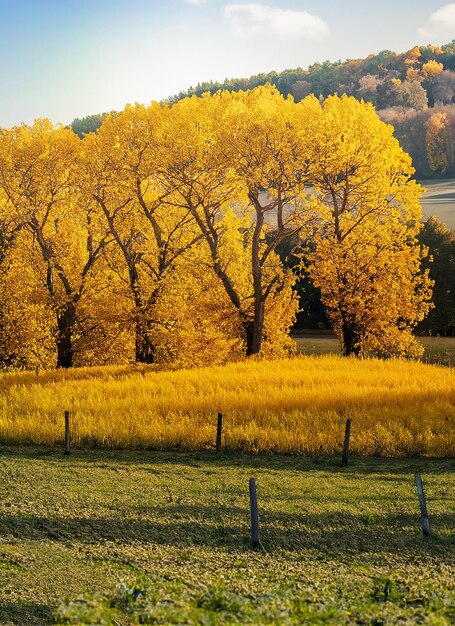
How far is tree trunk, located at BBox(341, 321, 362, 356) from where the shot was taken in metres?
A: 41.1

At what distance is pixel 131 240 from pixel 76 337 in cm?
742

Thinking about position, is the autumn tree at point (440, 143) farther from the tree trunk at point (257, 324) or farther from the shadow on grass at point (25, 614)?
the shadow on grass at point (25, 614)

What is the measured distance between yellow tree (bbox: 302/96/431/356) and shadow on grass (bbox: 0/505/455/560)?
2502 cm

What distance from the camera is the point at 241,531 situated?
46.1 feet

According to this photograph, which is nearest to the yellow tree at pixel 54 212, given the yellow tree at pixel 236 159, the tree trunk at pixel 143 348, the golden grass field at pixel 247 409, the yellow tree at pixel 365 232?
the tree trunk at pixel 143 348

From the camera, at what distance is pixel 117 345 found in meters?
43.9

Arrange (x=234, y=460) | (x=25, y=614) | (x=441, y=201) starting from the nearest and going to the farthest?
(x=25, y=614), (x=234, y=460), (x=441, y=201)

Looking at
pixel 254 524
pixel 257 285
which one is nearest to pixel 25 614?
pixel 254 524

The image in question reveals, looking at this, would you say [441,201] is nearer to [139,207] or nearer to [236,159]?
[139,207]

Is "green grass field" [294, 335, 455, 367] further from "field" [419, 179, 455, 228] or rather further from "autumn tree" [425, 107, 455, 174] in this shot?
"autumn tree" [425, 107, 455, 174]

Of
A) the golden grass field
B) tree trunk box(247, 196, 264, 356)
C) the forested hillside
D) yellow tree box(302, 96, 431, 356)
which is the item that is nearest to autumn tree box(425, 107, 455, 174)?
the forested hillside

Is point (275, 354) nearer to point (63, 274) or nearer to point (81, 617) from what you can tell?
point (63, 274)

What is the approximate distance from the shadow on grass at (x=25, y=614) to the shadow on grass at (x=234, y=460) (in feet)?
30.2

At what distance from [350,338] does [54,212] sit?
61.0 feet
